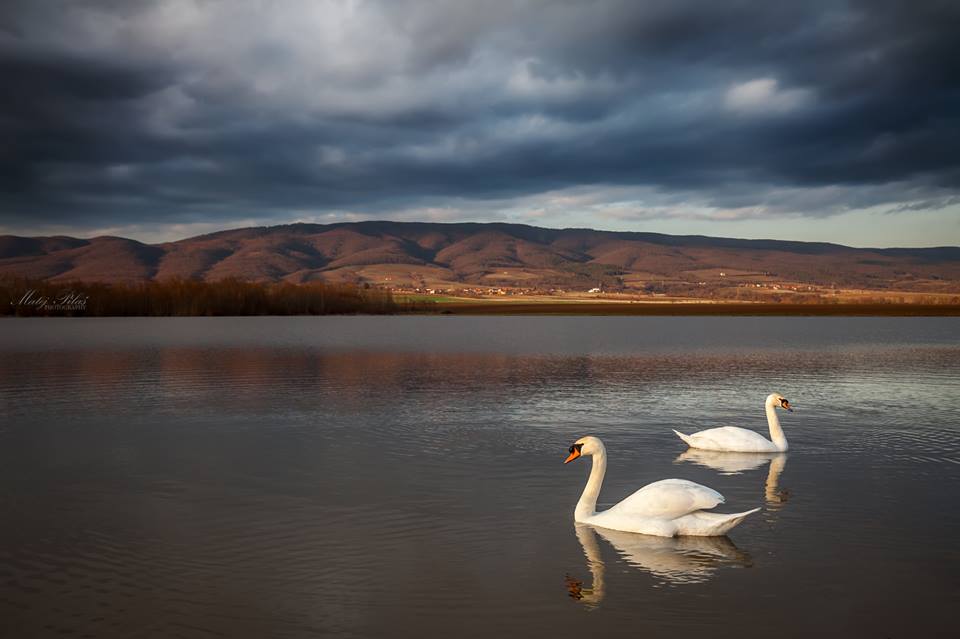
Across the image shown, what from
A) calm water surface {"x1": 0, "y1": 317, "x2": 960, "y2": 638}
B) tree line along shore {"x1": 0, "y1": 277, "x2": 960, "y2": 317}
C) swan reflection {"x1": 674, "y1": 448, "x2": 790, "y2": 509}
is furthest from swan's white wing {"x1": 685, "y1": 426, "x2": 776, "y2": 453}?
tree line along shore {"x1": 0, "y1": 277, "x2": 960, "y2": 317}

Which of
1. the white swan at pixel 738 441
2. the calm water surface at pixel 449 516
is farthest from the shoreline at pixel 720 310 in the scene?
the white swan at pixel 738 441

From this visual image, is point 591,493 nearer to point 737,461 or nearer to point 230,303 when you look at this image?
point 737,461

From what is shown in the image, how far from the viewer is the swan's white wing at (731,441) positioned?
Answer: 1631 cm

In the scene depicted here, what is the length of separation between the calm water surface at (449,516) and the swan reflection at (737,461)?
0.12 m

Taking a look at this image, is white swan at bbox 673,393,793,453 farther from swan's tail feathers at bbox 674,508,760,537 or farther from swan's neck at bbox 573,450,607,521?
swan's tail feathers at bbox 674,508,760,537

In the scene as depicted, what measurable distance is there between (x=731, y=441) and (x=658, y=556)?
22.9 ft

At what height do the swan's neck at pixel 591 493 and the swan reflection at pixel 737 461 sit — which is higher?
the swan's neck at pixel 591 493

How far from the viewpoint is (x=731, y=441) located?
16.5 metres

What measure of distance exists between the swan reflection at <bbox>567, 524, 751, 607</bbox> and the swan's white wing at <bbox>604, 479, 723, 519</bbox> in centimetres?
35

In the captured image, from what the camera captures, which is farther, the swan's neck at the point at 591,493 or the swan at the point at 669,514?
the swan's neck at the point at 591,493

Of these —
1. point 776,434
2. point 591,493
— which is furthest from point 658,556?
point 776,434

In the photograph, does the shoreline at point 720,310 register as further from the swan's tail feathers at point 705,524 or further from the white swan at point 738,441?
the swan's tail feathers at point 705,524

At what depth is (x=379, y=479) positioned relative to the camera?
556 inches

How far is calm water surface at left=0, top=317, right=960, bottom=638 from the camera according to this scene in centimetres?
828
